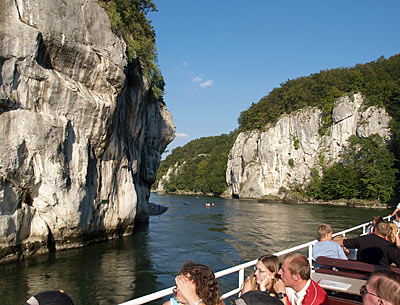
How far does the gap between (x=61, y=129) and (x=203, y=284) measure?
13935 millimetres

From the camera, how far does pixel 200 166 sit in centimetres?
11938

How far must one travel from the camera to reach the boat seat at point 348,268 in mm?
4387

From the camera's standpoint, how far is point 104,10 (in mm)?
18734

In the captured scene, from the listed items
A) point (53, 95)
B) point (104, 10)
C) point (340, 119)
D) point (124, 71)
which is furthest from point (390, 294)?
point (340, 119)

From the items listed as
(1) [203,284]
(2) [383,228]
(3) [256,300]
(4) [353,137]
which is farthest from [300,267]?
(4) [353,137]

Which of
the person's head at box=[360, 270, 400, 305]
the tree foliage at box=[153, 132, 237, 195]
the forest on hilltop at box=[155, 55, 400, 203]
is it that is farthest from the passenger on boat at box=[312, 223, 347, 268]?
the tree foliage at box=[153, 132, 237, 195]

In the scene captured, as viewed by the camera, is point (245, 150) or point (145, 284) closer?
point (145, 284)

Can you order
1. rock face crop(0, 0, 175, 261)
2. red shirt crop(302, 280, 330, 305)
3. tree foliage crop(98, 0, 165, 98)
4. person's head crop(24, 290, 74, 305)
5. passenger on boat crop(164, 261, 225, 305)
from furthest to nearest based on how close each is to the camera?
1. tree foliage crop(98, 0, 165, 98)
2. rock face crop(0, 0, 175, 261)
3. red shirt crop(302, 280, 330, 305)
4. passenger on boat crop(164, 261, 225, 305)
5. person's head crop(24, 290, 74, 305)

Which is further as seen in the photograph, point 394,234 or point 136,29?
point 136,29

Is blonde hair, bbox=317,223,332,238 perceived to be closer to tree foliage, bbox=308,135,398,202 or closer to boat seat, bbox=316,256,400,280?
boat seat, bbox=316,256,400,280

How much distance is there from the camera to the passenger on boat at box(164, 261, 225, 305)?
2691 millimetres

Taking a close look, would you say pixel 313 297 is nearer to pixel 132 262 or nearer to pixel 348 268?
pixel 348 268

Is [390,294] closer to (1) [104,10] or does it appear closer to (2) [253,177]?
(1) [104,10]

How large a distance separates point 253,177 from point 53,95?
70360 mm
